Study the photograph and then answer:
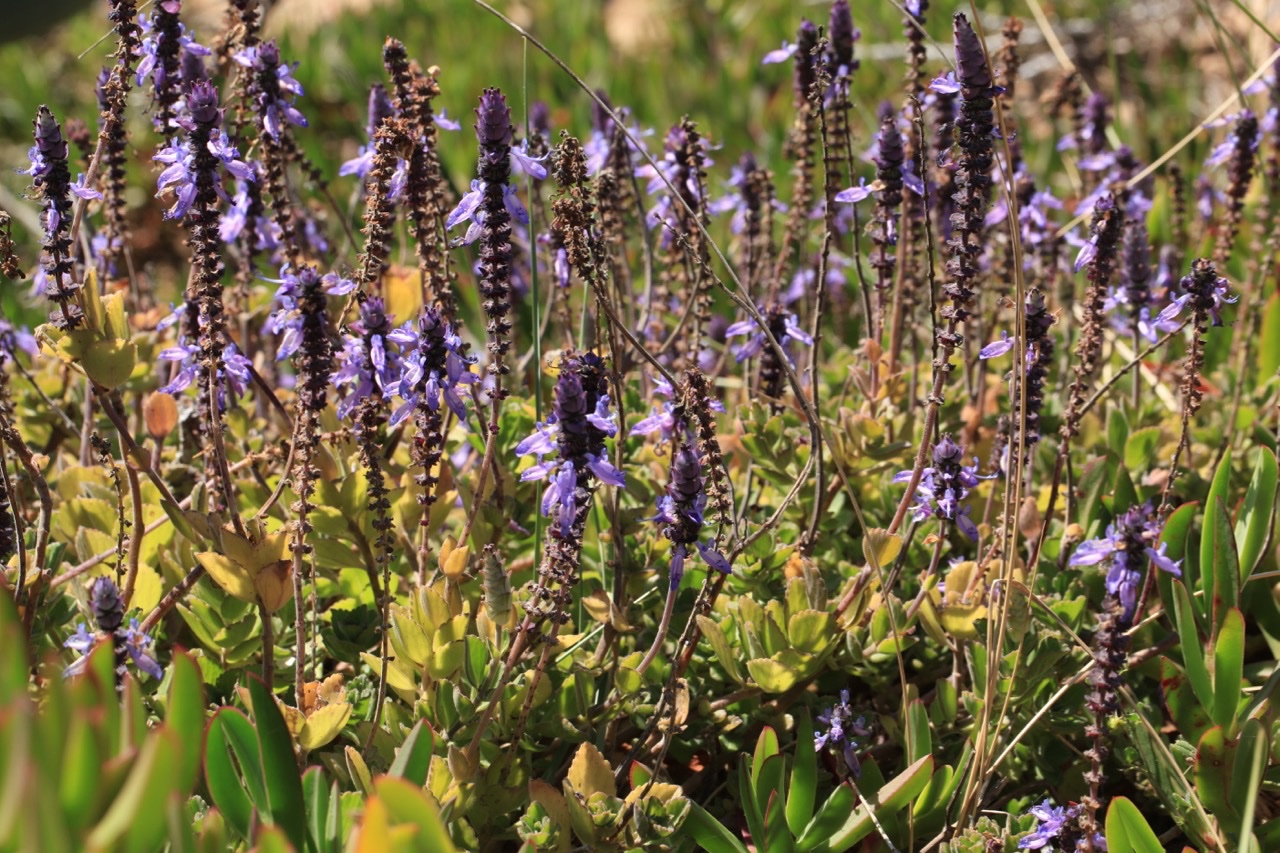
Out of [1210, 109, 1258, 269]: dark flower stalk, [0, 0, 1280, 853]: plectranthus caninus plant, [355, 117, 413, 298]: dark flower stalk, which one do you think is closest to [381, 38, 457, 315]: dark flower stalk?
[0, 0, 1280, 853]: plectranthus caninus plant

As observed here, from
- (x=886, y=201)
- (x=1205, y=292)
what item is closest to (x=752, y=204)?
(x=886, y=201)

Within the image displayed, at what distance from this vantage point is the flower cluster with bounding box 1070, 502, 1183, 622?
2.03 meters

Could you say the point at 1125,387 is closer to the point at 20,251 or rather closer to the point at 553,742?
the point at 553,742

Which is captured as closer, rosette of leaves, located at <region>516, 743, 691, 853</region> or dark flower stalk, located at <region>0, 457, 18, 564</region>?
rosette of leaves, located at <region>516, 743, 691, 853</region>

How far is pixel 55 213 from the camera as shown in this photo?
1868 mm

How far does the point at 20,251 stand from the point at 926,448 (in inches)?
192

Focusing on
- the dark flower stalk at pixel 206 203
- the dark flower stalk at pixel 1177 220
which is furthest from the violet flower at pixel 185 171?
the dark flower stalk at pixel 1177 220

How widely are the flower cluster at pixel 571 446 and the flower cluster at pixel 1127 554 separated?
0.83 metres

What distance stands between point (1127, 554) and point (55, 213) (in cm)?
166

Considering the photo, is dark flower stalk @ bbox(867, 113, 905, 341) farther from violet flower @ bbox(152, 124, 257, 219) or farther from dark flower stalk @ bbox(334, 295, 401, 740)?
violet flower @ bbox(152, 124, 257, 219)

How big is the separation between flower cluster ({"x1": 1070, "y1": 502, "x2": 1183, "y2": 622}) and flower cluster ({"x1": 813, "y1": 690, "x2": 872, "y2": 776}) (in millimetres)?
441

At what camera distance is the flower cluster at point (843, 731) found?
6.89ft

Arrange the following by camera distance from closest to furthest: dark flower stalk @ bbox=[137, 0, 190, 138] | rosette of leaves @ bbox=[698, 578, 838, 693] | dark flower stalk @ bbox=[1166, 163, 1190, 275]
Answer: rosette of leaves @ bbox=[698, 578, 838, 693], dark flower stalk @ bbox=[137, 0, 190, 138], dark flower stalk @ bbox=[1166, 163, 1190, 275]

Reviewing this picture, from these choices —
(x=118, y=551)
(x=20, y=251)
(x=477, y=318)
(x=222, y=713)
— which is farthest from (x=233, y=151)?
(x=20, y=251)
